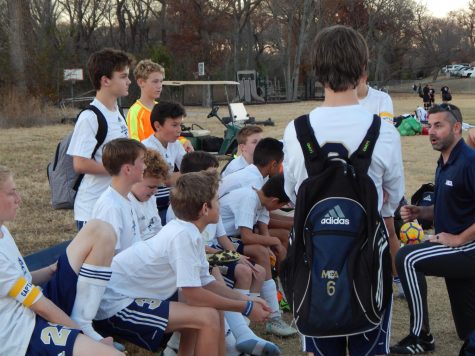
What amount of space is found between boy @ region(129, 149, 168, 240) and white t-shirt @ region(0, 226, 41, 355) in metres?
1.33

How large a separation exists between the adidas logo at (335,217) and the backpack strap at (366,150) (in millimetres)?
198

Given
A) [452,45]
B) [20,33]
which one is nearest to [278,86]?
[452,45]

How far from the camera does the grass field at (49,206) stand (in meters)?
5.10

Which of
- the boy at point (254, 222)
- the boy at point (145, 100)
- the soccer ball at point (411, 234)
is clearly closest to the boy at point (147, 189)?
the boy at point (254, 222)

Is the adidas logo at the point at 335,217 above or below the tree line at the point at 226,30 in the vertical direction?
below

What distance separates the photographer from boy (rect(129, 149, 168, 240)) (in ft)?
14.7

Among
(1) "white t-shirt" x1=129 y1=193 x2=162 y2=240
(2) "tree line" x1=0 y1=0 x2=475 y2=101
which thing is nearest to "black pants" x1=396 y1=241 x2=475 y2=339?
(1) "white t-shirt" x1=129 y1=193 x2=162 y2=240

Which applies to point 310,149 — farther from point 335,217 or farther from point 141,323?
point 141,323

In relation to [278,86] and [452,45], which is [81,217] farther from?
[452,45]

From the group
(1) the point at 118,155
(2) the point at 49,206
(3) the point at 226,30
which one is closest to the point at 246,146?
(1) the point at 118,155

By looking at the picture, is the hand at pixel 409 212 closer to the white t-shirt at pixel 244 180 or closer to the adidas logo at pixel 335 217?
the white t-shirt at pixel 244 180

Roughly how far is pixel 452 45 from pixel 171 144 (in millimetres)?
87523

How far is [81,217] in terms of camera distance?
15.5 feet

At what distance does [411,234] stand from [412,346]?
4.92ft
